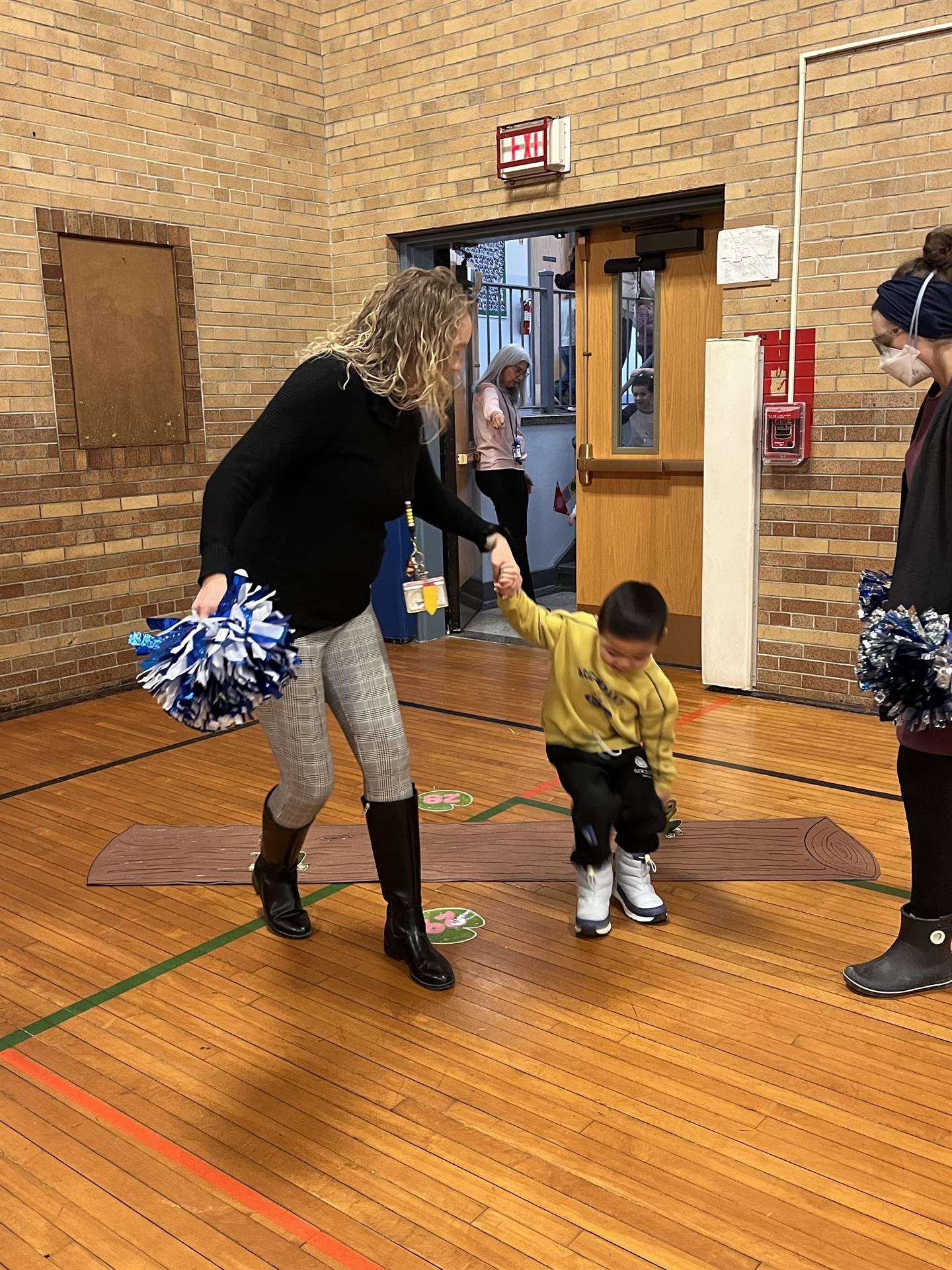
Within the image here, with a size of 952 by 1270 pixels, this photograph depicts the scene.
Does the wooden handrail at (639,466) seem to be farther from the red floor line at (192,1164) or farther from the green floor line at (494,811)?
the red floor line at (192,1164)

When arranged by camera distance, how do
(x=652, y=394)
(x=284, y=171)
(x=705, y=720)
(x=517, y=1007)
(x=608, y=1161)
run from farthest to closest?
1. (x=284, y=171)
2. (x=652, y=394)
3. (x=705, y=720)
4. (x=517, y=1007)
5. (x=608, y=1161)

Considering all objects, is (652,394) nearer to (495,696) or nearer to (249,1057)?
(495,696)

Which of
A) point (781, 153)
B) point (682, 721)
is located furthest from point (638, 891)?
point (781, 153)

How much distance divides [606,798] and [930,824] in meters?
0.79

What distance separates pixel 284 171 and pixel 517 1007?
17.9 feet

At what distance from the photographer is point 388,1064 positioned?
7.78 ft

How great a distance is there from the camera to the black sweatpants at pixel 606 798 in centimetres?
288

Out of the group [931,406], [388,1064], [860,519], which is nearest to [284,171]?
[860,519]

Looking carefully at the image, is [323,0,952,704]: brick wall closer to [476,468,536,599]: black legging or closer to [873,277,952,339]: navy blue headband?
[476,468,536,599]: black legging

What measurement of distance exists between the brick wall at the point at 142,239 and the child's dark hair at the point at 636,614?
12.1 feet

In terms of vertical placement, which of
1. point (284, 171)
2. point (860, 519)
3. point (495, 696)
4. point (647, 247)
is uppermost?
point (284, 171)

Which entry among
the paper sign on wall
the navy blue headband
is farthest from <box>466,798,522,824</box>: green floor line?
the paper sign on wall

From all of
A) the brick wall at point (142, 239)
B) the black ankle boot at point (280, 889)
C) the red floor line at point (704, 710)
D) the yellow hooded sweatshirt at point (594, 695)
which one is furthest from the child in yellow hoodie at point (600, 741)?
the brick wall at point (142, 239)

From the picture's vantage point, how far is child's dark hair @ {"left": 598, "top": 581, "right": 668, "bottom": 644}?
267cm
